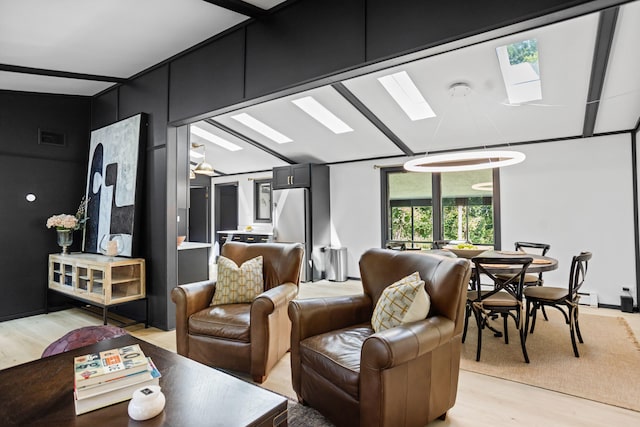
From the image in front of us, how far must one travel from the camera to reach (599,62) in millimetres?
3266

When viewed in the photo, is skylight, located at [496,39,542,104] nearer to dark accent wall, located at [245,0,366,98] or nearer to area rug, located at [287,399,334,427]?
dark accent wall, located at [245,0,366,98]

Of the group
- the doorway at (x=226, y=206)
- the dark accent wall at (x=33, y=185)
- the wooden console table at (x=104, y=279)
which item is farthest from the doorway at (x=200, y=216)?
the wooden console table at (x=104, y=279)

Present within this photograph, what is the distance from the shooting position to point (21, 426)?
127cm

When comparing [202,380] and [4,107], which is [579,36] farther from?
[4,107]

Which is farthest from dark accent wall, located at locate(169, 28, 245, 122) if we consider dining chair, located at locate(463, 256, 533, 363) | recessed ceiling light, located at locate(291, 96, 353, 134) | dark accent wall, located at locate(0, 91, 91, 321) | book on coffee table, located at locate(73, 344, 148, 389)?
dining chair, located at locate(463, 256, 533, 363)

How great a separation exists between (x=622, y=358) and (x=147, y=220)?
4.75 meters

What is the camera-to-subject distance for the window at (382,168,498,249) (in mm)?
5633

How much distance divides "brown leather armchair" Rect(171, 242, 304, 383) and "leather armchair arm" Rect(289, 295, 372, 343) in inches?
13.2

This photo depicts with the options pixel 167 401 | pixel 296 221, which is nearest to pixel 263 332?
pixel 167 401

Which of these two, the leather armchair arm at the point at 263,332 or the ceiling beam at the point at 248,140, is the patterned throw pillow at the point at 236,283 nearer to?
the leather armchair arm at the point at 263,332

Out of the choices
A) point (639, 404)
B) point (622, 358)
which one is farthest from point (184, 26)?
point (622, 358)

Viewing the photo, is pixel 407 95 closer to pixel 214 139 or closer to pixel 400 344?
pixel 400 344

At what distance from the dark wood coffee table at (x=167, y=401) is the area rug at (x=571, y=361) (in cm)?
212

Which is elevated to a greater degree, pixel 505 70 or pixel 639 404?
pixel 505 70
